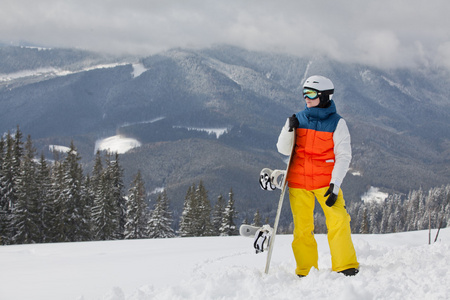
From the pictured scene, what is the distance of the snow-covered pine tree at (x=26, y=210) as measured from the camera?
25766 millimetres

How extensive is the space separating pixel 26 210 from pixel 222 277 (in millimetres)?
24844

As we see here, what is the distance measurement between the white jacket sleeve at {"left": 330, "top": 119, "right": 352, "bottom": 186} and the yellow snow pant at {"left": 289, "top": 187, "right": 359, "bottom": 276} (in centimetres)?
28

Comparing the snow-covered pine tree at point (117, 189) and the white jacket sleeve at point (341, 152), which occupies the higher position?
the white jacket sleeve at point (341, 152)

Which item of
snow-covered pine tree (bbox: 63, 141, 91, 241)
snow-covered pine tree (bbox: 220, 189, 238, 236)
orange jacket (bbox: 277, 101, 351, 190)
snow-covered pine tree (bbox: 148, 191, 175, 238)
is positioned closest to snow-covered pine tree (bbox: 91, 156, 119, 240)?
snow-covered pine tree (bbox: 63, 141, 91, 241)

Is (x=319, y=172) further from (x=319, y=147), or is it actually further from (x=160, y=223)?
(x=160, y=223)

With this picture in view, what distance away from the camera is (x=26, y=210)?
25.9m

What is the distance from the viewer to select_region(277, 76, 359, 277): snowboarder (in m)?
5.29

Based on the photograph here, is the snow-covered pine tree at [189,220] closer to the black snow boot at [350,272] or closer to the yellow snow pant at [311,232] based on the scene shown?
the yellow snow pant at [311,232]

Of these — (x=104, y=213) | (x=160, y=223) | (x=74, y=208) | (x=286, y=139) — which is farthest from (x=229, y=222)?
(x=286, y=139)

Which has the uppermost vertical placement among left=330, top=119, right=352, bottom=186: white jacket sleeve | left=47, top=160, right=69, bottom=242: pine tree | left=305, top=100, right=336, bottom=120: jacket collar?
left=305, top=100, right=336, bottom=120: jacket collar

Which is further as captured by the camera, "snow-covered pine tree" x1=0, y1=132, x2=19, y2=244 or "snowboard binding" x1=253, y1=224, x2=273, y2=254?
"snow-covered pine tree" x1=0, y1=132, x2=19, y2=244

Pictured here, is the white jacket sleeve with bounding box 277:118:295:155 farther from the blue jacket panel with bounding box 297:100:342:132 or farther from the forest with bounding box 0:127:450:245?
the forest with bounding box 0:127:450:245

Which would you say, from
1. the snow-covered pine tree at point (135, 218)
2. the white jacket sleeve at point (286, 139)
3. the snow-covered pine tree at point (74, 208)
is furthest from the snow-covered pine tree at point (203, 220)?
the white jacket sleeve at point (286, 139)

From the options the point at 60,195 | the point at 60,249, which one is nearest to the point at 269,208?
the point at 60,195
